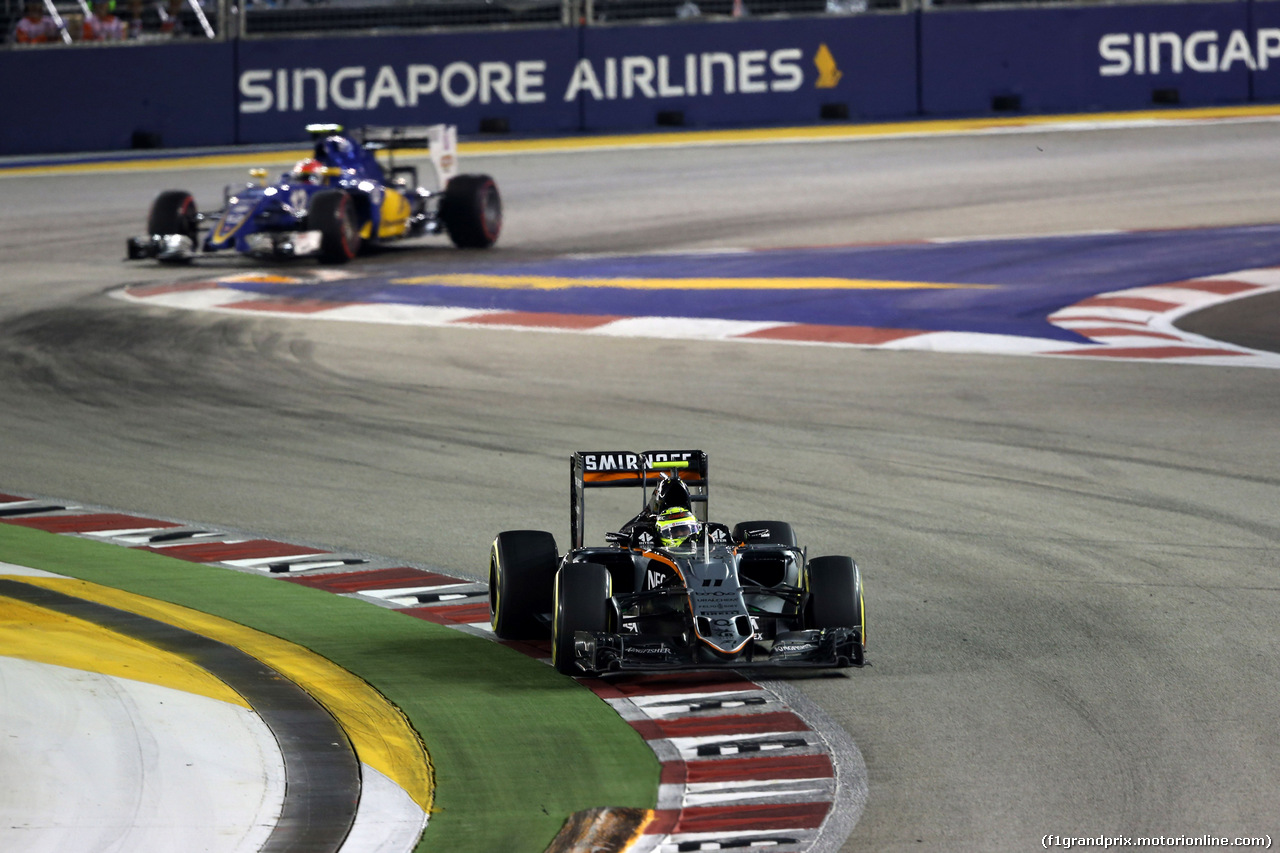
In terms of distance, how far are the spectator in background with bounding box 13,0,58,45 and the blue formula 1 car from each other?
29.0 feet

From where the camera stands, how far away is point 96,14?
87.6 feet

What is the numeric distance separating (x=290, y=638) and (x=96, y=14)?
72.0ft

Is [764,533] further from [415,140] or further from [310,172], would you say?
[415,140]

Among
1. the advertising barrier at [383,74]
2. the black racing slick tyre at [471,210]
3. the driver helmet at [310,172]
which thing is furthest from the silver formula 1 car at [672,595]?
the advertising barrier at [383,74]

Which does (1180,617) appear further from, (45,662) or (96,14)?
(96,14)

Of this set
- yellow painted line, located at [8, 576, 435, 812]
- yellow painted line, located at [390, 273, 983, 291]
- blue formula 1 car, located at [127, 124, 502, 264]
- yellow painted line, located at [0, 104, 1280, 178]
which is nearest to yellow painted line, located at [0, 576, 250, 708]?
yellow painted line, located at [8, 576, 435, 812]

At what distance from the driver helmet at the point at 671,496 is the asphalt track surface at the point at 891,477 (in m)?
0.88

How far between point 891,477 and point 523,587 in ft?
10.7

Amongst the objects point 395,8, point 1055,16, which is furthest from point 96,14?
point 1055,16

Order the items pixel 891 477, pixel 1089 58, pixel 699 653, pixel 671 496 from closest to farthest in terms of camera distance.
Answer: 1. pixel 699 653
2. pixel 671 496
3. pixel 891 477
4. pixel 1089 58

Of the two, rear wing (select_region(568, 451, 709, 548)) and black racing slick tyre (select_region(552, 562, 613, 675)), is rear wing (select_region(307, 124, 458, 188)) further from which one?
black racing slick tyre (select_region(552, 562, 613, 675))

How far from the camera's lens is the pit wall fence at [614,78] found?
2533 centimetres

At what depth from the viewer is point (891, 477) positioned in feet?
31.5

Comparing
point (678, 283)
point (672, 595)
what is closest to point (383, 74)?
point (678, 283)
